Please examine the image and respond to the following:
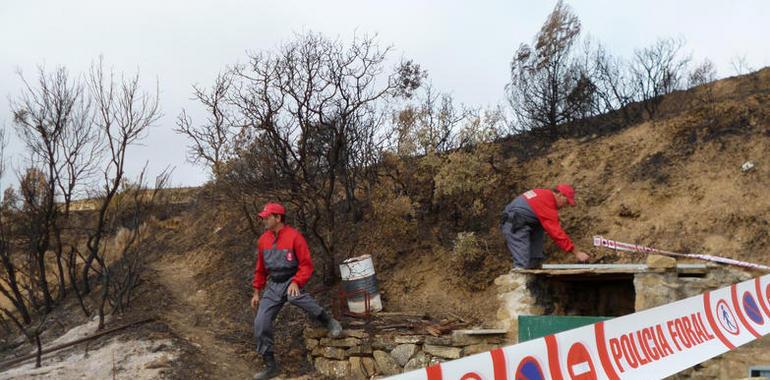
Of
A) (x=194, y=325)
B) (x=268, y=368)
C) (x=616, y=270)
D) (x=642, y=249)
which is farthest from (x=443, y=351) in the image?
(x=194, y=325)

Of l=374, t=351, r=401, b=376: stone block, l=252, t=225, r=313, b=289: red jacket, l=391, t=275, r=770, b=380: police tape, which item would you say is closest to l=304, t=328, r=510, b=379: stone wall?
l=374, t=351, r=401, b=376: stone block

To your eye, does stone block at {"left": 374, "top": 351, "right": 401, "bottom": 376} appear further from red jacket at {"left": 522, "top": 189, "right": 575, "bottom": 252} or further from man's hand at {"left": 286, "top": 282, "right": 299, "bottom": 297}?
red jacket at {"left": 522, "top": 189, "right": 575, "bottom": 252}

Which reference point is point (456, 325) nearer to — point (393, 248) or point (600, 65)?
point (393, 248)

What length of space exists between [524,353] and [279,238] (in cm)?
388

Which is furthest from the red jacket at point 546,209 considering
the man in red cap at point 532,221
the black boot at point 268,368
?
the black boot at point 268,368

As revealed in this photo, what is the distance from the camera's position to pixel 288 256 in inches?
279

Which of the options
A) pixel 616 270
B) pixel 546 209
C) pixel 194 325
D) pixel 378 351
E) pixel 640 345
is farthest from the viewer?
pixel 194 325

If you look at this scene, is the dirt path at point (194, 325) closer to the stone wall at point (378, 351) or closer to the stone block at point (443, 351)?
the stone wall at point (378, 351)

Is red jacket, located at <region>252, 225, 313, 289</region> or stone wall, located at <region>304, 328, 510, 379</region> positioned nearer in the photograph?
red jacket, located at <region>252, 225, 313, 289</region>

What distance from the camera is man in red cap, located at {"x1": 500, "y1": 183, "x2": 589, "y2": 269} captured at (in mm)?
7418

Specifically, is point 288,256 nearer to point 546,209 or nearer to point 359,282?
point 359,282

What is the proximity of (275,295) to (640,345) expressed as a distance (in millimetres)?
4007

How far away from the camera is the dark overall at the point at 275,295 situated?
23.1 ft

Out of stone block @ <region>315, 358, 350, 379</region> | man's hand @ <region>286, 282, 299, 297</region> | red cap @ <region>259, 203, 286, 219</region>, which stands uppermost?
red cap @ <region>259, 203, 286, 219</region>
